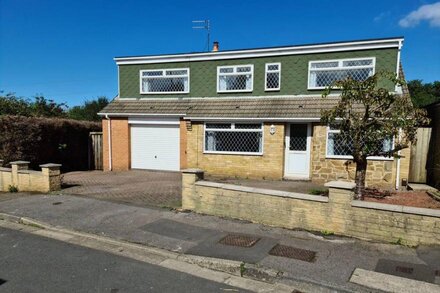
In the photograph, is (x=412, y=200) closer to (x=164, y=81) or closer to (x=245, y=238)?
(x=245, y=238)

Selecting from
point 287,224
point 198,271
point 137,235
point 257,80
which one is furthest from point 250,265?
point 257,80

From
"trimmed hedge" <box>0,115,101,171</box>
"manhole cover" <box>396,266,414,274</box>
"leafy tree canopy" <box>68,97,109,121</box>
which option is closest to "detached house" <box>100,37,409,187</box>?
"trimmed hedge" <box>0,115,101,171</box>

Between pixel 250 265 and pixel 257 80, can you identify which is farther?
pixel 257 80

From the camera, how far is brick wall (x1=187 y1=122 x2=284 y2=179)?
1275cm

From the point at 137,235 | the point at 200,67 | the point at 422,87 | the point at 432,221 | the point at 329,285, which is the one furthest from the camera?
the point at 422,87

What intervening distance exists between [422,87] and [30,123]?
47.6 metres

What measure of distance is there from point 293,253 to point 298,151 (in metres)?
7.78

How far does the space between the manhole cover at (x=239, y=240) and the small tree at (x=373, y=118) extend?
11.7 feet

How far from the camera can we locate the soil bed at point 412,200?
26.1 feet

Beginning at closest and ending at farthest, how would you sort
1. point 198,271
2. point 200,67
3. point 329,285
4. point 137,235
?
point 329,285, point 198,271, point 137,235, point 200,67

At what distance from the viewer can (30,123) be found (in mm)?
13945

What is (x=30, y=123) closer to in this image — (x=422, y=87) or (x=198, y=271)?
(x=198, y=271)

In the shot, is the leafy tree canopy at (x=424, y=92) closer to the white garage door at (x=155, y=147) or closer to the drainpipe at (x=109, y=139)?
the white garage door at (x=155, y=147)

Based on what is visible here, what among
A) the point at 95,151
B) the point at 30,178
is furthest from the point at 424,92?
the point at 30,178
